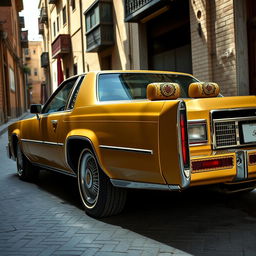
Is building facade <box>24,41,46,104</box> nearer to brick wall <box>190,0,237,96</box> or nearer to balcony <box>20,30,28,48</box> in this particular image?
balcony <box>20,30,28,48</box>

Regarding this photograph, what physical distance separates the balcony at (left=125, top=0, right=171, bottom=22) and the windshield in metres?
7.10

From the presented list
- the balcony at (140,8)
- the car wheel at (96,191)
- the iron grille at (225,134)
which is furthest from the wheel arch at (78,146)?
the balcony at (140,8)

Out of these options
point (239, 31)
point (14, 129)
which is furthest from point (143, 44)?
point (14, 129)

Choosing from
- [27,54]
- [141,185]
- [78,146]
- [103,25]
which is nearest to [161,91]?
[141,185]

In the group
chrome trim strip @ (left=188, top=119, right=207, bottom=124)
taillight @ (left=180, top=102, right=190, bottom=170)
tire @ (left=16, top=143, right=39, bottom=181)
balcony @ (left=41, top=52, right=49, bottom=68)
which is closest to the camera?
taillight @ (left=180, top=102, right=190, bottom=170)

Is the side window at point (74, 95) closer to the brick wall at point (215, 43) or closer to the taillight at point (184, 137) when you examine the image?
the taillight at point (184, 137)

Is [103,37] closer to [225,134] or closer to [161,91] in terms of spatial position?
[161,91]

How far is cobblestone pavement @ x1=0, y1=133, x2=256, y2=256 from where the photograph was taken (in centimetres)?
349

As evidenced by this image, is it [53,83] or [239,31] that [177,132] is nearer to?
[239,31]

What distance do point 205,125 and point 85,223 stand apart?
1605 millimetres

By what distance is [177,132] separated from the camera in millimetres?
3396

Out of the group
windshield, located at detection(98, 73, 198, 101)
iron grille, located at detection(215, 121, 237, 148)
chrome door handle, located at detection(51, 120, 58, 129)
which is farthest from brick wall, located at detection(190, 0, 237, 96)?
iron grille, located at detection(215, 121, 237, 148)

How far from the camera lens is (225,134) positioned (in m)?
3.81

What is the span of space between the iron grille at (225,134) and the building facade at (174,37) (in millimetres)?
5606
